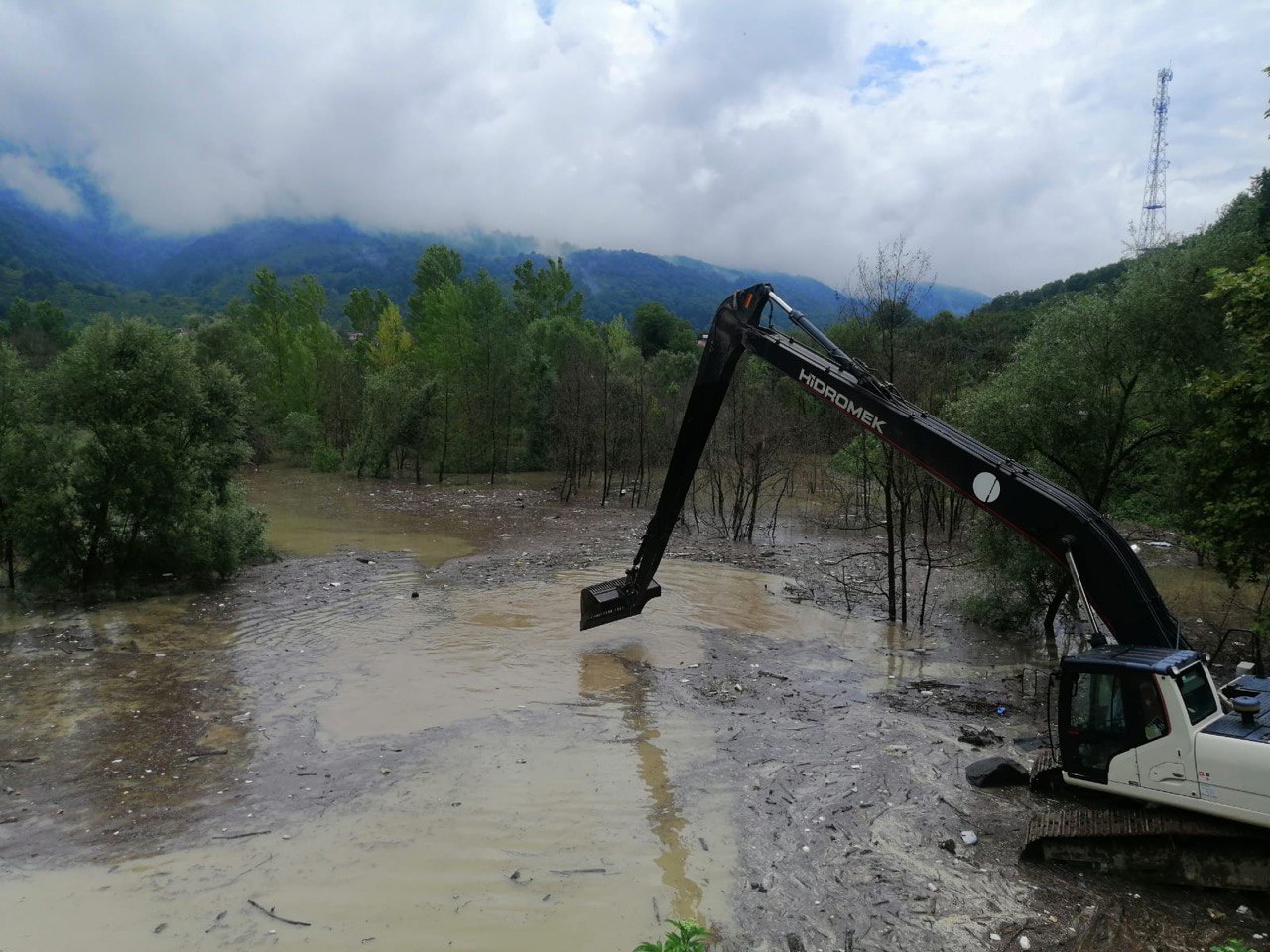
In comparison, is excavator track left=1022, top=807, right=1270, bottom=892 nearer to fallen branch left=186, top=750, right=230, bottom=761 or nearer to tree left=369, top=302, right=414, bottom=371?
fallen branch left=186, top=750, right=230, bottom=761

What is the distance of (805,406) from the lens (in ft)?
135

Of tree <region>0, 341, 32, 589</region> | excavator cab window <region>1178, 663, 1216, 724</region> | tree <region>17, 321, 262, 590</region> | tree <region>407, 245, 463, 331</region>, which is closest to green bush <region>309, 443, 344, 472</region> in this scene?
tree <region>407, 245, 463, 331</region>

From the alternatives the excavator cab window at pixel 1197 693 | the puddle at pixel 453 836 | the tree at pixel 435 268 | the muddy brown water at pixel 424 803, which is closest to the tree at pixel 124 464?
the muddy brown water at pixel 424 803

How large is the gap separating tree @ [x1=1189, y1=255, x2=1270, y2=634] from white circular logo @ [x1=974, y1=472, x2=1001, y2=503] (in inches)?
136

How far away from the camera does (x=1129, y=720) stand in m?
6.61

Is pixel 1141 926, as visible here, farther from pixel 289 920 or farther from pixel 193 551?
pixel 193 551

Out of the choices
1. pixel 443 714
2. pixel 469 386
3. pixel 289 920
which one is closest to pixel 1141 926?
pixel 289 920

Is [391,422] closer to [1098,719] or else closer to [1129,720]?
[1098,719]

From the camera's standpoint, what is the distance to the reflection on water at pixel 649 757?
266 inches

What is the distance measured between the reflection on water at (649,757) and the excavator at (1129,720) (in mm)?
3224

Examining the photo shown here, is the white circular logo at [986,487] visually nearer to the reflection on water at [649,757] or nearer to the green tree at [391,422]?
the reflection on water at [649,757]

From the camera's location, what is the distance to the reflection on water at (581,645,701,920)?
6758mm

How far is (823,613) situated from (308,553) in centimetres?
1486

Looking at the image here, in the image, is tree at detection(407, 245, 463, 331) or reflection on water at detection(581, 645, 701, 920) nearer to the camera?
A: reflection on water at detection(581, 645, 701, 920)
